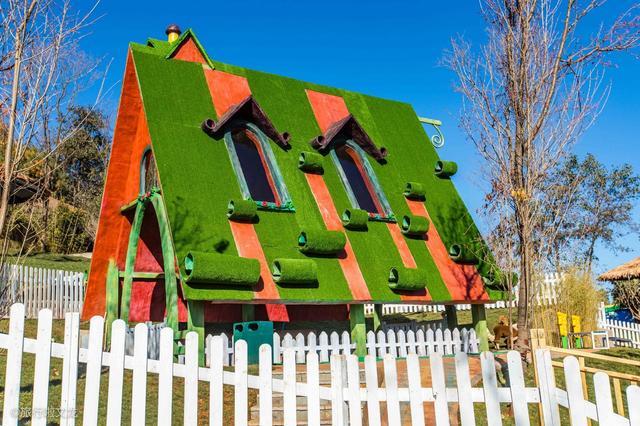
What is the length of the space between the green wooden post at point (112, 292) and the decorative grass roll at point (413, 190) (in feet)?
22.0

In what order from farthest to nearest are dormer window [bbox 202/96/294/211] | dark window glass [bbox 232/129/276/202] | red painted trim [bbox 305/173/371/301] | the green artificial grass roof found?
1. dark window glass [bbox 232/129/276/202]
2. dormer window [bbox 202/96/294/211]
3. red painted trim [bbox 305/173/371/301]
4. the green artificial grass roof

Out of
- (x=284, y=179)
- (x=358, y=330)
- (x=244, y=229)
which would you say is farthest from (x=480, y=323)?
(x=244, y=229)

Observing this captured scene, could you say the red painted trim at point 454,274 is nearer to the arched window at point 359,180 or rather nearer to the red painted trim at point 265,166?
the arched window at point 359,180

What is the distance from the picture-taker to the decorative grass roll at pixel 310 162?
40.5 ft

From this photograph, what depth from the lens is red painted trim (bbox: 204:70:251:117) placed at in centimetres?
1265

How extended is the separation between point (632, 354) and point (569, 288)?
257 centimetres

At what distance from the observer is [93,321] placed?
4426mm

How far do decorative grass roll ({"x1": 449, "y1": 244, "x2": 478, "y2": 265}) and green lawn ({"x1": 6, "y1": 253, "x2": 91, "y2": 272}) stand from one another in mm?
16390

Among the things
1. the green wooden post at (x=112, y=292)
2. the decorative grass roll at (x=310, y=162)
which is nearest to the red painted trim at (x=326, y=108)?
the decorative grass roll at (x=310, y=162)

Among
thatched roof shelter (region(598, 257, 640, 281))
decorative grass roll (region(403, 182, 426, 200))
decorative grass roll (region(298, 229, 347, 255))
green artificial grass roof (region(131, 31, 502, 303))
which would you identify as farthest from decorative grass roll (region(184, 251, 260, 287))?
thatched roof shelter (region(598, 257, 640, 281))

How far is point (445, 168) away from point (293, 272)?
6.27 metres

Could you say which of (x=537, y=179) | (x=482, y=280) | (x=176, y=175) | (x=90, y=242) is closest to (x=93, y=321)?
(x=176, y=175)

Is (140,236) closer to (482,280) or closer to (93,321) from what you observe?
(482,280)

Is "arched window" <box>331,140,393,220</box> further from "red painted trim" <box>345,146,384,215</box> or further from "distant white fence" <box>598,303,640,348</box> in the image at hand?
"distant white fence" <box>598,303,640,348</box>
